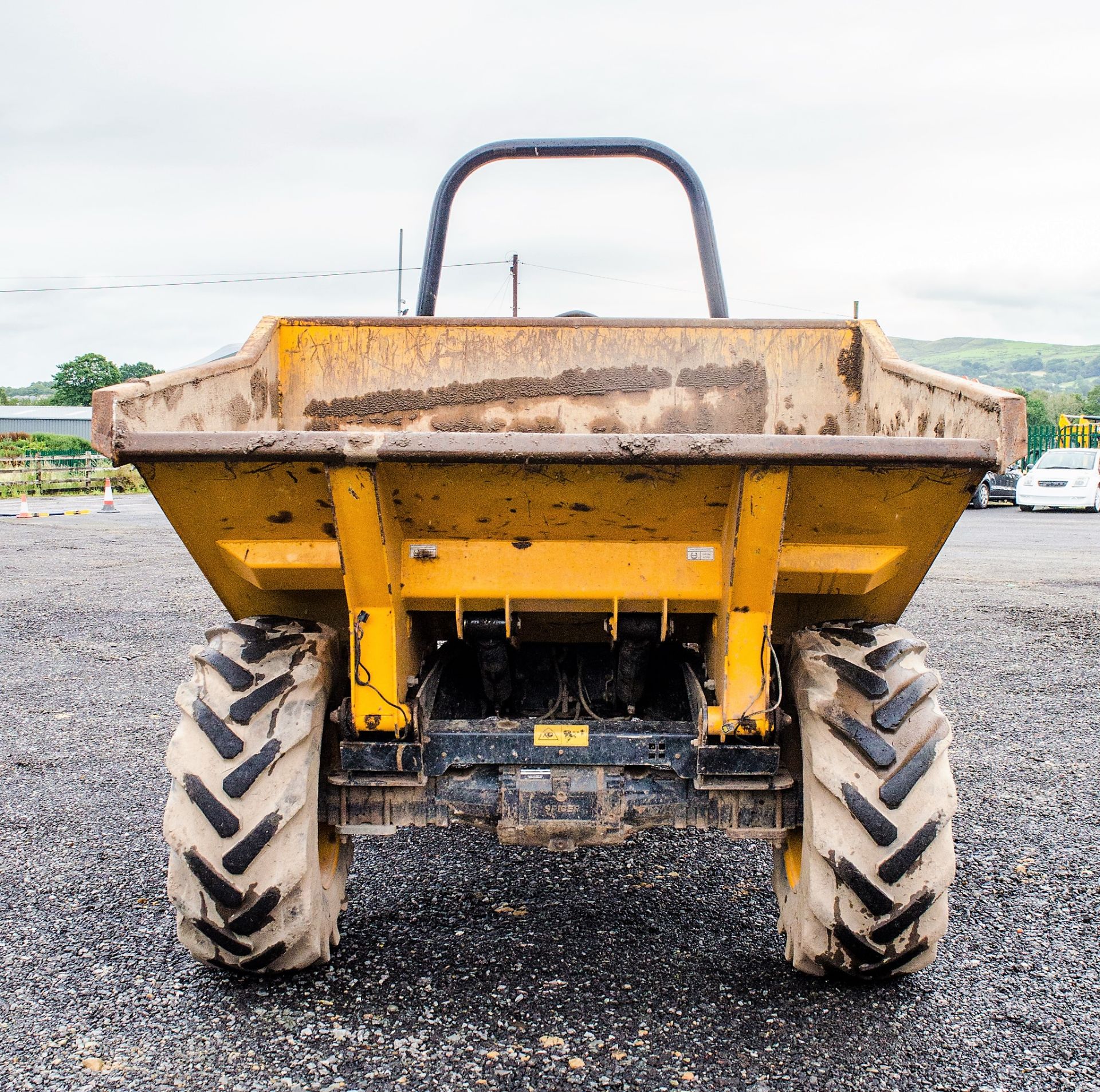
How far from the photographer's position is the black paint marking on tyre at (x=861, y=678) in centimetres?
257

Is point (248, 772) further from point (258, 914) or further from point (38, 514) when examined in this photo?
point (38, 514)

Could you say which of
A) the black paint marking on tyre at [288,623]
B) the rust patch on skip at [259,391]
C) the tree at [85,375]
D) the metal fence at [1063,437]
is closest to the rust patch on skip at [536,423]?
the rust patch on skip at [259,391]

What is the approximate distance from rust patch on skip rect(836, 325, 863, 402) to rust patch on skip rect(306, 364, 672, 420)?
659mm

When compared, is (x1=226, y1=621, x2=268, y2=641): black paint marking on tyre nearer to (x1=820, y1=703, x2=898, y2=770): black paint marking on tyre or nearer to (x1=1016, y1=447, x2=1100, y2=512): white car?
(x1=820, y1=703, x2=898, y2=770): black paint marking on tyre

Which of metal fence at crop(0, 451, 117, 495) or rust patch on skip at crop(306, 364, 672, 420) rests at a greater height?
rust patch on skip at crop(306, 364, 672, 420)

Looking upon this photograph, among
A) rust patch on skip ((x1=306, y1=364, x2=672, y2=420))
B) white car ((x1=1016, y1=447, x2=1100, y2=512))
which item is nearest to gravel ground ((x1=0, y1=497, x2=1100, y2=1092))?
rust patch on skip ((x1=306, y1=364, x2=672, y2=420))

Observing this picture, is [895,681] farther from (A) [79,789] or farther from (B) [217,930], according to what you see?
(A) [79,789]

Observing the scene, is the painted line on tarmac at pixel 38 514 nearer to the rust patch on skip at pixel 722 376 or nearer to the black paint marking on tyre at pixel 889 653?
the rust patch on skip at pixel 722 376

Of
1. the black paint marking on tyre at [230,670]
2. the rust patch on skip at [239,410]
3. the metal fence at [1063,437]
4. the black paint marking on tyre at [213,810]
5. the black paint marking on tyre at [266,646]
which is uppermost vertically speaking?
the rust patch on skip at [239,410]

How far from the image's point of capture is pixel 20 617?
26.9ft

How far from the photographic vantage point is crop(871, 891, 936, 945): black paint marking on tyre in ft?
8.09

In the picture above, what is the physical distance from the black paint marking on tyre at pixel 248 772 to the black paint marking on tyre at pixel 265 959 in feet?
1.38

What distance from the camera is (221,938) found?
2557 millimetres

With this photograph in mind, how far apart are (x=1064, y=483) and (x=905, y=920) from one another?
2238 cm
